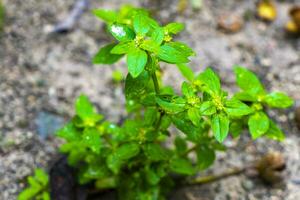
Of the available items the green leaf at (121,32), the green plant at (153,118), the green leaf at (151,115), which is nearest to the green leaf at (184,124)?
the green plant at (153,118)

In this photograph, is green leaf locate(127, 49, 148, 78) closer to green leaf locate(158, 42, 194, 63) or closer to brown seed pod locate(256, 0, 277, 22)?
green leaf locate(158, 42, 194, 63)

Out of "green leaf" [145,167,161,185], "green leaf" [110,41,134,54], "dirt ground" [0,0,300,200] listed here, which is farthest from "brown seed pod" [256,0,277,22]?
"green leaf" [110,41,134,54]

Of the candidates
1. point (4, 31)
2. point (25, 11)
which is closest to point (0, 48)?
point (4, 31)

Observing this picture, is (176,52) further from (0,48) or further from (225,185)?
(0,48)

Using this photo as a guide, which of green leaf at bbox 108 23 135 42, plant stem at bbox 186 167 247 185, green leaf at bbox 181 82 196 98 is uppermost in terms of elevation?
green leaf at bbox 108 23 135 42

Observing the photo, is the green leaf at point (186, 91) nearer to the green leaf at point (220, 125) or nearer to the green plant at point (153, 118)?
the green plant at point (153, 118)

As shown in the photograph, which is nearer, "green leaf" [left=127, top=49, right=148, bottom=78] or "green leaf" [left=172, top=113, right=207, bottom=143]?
"green leaf" [left=127, top=49, right=148, bottom=78]
